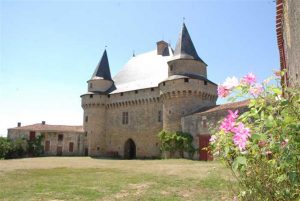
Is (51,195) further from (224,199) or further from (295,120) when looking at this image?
(295,120)

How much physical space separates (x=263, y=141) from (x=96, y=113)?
32.8 m

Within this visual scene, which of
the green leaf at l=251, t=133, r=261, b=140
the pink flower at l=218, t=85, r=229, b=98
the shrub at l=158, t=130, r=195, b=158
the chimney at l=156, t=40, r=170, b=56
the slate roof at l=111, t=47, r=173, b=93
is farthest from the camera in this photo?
the chimney at l=156, t=40, r=170, b=56

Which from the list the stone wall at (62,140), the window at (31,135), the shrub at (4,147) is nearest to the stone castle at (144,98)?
the stone wall at (62,140)

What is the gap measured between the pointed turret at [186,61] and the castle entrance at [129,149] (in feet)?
31.7

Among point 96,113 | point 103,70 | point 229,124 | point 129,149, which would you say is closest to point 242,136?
point 229,124

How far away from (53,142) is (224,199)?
1234 inches

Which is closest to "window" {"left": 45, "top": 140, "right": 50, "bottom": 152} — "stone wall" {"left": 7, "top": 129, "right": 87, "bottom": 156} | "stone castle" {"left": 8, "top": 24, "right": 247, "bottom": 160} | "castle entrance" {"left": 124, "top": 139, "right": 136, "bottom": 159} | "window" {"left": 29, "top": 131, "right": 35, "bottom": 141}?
"stone castle" {"left": 8, "top": 24, "right": 247, "bottom": 160}

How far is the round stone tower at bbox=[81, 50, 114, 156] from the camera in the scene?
34.4 meters

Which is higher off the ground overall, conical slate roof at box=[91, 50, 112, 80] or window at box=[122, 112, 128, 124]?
conical slate roof at box=[91, 50, 112, 80]

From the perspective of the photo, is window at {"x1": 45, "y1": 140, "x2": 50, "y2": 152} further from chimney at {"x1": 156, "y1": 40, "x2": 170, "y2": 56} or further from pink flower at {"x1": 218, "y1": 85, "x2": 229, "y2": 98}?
pink flower at {"x1": 218, "y1": 85, "x2": 229, "y2": 98}

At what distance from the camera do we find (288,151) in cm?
240

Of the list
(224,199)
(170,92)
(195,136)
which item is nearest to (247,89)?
(224,199)

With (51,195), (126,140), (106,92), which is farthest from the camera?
(106,92)

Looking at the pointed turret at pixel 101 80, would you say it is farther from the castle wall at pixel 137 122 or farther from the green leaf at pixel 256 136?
the green leaf at pixel 256 136
